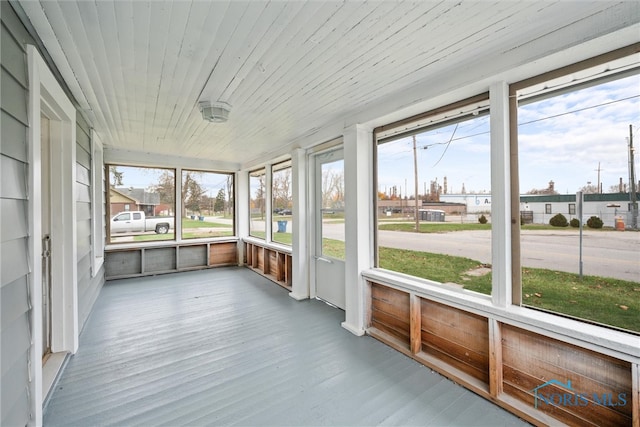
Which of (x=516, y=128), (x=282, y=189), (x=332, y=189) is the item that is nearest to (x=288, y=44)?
(x=516, y=128)

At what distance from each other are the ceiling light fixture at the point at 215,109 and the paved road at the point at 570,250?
267cm

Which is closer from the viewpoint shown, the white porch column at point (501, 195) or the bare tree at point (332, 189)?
the white porch column at point (501, 195)

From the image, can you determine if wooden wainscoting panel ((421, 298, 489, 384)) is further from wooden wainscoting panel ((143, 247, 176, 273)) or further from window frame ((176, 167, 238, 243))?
wooden wainscoting panel ((143, 247, 176, 273))

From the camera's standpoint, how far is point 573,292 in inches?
71.8

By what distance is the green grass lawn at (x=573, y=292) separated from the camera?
162cm

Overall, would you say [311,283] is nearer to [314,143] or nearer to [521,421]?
[314,143]

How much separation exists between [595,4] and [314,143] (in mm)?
2971

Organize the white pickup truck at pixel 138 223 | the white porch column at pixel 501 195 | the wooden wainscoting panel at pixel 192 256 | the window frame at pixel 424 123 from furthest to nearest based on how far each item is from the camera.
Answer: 1. the wooden wainscoting panel at pixel 192 256
2. the white pickup truck at pixel 138 223
3. the window frame at pixel 424 123
4. the white porch column at pixel 501 195

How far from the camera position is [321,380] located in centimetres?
221

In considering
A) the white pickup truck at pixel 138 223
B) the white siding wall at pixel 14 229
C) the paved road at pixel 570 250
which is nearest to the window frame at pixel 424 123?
the paved road at pixel 570 250

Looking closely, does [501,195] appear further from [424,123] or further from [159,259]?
[159,259]

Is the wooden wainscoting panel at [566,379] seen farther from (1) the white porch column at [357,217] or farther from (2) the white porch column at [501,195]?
(1) the white porch column at [357,217]

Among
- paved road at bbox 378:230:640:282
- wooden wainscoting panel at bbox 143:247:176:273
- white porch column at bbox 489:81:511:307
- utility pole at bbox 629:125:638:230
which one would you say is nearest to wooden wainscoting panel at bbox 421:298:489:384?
white porch column at bbox 489:81:511:307

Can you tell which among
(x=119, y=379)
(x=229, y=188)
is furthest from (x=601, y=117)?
(x=229, y=188)
